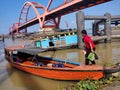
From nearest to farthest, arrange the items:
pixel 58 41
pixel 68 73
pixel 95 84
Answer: pixel 95 84, pixel 68 73, pixel 58 41

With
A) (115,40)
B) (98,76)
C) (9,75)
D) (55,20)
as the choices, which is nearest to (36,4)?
(55,20)

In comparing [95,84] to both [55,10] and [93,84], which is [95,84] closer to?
[93,84]

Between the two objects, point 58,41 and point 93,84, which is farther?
point 58,41

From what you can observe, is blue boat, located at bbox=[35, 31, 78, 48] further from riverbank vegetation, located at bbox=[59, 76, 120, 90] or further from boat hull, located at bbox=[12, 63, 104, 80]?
riverbank vegetation, located at bbox=[59, 76, 120, 90]

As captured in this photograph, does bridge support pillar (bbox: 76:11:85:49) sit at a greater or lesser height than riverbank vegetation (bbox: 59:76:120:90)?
greater

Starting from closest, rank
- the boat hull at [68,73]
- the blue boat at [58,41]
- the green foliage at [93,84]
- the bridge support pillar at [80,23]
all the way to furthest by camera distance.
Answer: the green foliage at [93,84] → the boat hull at [68,73] → the bridge support pillar at [80,23] → the blue boat at [58,41]

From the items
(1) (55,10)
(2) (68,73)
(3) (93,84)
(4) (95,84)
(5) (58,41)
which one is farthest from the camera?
(1) (55,10)

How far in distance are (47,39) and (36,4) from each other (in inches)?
1537

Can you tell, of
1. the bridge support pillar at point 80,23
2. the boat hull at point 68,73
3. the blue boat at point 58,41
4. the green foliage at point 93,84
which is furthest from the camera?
the blue boat at point 58,41

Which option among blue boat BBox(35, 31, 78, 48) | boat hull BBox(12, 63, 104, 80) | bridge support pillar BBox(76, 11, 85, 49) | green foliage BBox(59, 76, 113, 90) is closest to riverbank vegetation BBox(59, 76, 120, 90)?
green foliage BBox(59, 76, 113, 90)

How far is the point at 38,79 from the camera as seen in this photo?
892cm

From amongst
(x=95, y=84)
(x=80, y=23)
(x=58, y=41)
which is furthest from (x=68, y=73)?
(x=58, y=41)

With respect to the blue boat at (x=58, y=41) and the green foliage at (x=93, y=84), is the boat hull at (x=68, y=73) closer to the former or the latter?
the green foliage at (x=93, y=84)

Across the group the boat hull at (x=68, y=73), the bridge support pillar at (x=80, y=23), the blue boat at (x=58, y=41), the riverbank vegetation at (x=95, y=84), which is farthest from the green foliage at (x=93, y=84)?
the blue boat at (x=58, y=41)
